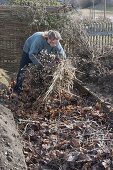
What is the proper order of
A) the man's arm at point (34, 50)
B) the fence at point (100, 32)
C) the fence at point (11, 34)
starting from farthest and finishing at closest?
the fence at point (100, 32) < the fence at point (11, 34) < the man's arm at point (34, 50)

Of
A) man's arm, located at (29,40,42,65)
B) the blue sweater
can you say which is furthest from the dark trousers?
the blue sweater

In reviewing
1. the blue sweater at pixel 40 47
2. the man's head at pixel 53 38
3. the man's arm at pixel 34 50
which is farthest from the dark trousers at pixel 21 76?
the man's head at pixel 53 38

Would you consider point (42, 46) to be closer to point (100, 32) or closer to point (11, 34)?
point (11, 34)

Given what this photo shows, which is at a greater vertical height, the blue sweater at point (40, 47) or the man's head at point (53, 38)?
the man's head at point (53, 38)

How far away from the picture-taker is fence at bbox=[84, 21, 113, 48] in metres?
14.8

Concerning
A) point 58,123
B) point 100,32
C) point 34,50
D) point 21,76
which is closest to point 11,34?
point 100,32

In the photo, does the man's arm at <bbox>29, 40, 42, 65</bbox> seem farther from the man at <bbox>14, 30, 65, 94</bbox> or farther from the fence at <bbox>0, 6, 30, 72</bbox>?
the fence at <bbox>0, 6, 30, 72</bbox>

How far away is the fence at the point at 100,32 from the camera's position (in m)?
14.8

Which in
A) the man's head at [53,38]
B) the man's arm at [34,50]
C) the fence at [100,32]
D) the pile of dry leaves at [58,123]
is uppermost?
the man's head at [53,38]

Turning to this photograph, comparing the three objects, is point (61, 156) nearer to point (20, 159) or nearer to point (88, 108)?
point (20, 159)

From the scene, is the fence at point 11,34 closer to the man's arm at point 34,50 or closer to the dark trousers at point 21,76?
the dark trousers at point 21,76

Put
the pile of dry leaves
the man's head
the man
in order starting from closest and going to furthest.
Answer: the pile of dry leaves → the man's head → the man

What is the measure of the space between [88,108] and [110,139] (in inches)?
51.2

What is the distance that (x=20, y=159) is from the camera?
591 centimetres
